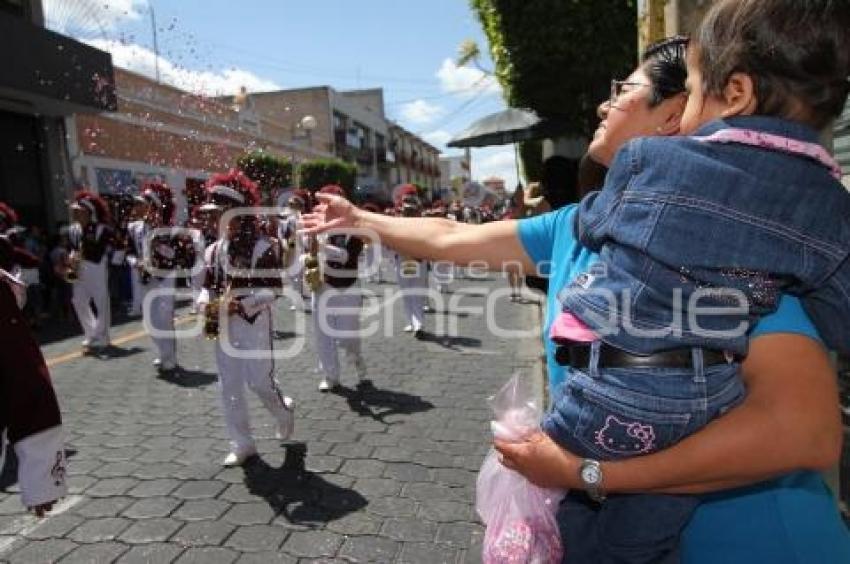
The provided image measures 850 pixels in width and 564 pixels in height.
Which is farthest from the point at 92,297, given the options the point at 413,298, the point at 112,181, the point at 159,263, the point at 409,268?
the point at 112,181

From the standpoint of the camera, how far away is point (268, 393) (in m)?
5.28

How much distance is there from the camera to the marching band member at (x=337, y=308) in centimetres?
715

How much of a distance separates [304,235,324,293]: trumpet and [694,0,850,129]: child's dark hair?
6.24m

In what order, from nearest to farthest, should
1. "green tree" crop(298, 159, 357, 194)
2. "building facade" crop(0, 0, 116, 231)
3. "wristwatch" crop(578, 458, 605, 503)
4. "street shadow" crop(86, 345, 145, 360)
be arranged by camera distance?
1. "wristwatch" crop(578, 458, 605, 503)
2. "street shadow" crop(86, 345, 145, 360)
3. "building facade" crop(0, 0, 116, 231)
4. "green tree" crop(298, 159, 357, 194)

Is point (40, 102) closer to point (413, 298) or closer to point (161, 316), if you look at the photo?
point (161, 316)

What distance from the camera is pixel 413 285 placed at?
1054 cm

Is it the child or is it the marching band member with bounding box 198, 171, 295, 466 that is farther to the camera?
the marching band member with bounding box 198, 171, 295, 466

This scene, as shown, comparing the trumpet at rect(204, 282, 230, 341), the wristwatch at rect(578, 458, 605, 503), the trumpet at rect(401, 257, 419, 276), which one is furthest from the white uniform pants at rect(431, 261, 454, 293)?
the wristwatch at rect(578, 458, 605, 503)

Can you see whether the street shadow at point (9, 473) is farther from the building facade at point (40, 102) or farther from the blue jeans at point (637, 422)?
the building facade at point (40, 102)

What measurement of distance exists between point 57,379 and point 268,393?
3.94 m

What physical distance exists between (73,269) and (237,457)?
5.92m

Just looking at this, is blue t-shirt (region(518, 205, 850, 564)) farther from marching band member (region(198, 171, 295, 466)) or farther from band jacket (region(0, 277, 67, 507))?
marching band member (region(198, 171, 295, 466))

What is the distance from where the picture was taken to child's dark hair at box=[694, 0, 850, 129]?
1120 millimetres

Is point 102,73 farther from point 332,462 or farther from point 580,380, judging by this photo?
point 580,380
